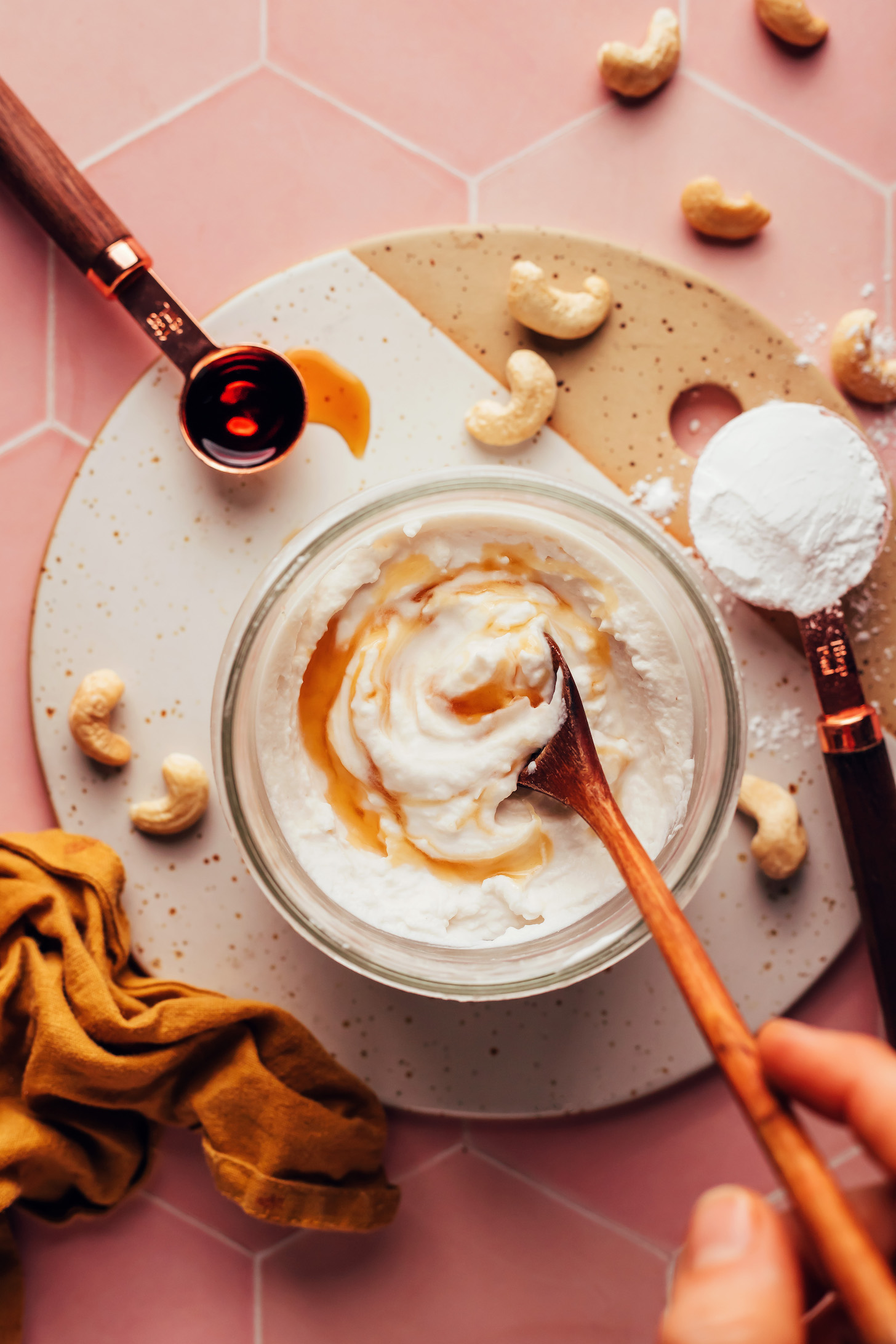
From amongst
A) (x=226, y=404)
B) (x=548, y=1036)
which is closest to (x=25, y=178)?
(x=226, y=404)

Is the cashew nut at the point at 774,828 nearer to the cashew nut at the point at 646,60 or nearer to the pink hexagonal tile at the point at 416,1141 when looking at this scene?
the pink hexagonal tile at the point at 416,1141

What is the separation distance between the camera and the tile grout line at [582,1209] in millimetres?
1004

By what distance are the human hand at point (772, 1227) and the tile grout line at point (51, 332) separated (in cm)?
89

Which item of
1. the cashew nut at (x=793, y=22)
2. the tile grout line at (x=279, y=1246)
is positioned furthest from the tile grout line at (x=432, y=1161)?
the cashew nut at (x=793, y=22)

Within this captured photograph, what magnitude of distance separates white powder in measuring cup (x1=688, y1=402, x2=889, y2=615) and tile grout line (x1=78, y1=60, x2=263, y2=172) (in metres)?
0.62

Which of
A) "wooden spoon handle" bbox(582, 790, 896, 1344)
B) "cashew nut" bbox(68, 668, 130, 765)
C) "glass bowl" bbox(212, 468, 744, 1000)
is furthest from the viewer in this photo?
"cashew nut" bbox(68, 668, 130, 765)

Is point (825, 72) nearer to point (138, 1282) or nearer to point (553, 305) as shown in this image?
point (553, 305)

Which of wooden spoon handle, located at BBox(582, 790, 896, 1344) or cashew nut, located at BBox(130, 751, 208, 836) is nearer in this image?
wooden spoon handle, located at BBox(582, 790, 896, 1344)

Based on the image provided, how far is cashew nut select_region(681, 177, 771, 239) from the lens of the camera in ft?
3.13

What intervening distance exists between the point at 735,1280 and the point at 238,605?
69cm

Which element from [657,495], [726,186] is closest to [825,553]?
[657,495]

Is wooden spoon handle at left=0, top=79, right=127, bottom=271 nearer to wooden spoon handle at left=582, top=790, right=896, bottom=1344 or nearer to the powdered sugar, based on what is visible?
the powdered sugar

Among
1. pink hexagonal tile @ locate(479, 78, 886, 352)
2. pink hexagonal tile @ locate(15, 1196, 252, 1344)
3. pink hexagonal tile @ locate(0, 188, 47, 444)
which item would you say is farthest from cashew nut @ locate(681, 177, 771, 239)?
pink hexagonal tile @ locate(15, 1196, 252, 1344)

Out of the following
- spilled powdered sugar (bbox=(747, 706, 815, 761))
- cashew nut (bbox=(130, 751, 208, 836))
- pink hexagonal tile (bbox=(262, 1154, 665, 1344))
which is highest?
cashew nut (bbox=(130, 751, 208, 836))
